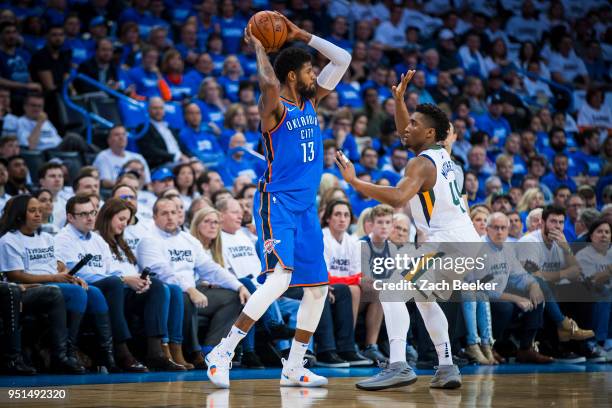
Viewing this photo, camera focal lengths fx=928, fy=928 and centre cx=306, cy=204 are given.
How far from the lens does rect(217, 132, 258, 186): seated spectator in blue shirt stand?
464 inches

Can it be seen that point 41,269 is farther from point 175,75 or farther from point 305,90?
point 175,75

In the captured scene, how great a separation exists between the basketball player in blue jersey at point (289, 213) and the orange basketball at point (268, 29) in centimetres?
7

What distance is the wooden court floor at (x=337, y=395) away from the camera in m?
5.00

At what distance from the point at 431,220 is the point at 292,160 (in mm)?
999

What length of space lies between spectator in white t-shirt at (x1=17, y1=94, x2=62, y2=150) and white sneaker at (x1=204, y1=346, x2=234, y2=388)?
5.55m

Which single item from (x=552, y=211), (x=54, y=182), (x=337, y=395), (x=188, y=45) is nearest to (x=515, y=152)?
(x=188, y=45)

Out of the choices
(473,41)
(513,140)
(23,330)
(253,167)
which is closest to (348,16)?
(473,41)

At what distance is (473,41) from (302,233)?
1197cm

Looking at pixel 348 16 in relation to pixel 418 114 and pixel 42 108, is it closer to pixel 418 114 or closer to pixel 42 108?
pixel 42 108

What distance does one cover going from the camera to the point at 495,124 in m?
16.0

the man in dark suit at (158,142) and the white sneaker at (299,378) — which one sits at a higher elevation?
the man in dark suit at (158,142)

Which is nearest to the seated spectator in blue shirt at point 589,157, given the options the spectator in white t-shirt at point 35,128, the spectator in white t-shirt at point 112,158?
the spectator in white t-shirt at point 112,158

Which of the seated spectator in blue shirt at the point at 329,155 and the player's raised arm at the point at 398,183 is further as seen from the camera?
the seated spectator in blue shirt at the point at 329,155

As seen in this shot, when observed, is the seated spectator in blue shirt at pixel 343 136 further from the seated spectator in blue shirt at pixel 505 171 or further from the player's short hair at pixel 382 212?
the player's short hair at pixel 382 212
